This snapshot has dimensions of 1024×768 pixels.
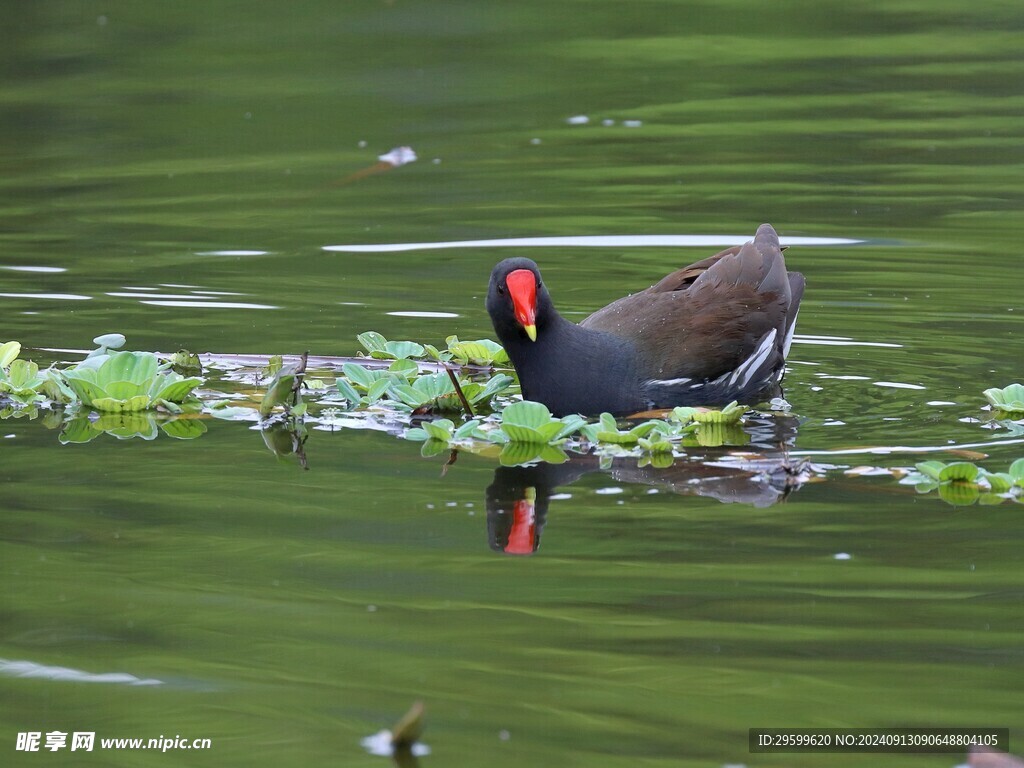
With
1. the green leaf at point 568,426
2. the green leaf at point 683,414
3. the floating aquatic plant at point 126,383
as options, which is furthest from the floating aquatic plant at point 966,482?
the floating aquatic plant at point 126,383

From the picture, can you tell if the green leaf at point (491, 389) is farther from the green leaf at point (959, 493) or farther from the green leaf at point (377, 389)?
the green leaf at point (959, 493)

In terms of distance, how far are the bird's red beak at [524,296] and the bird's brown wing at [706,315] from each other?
18.5 inches

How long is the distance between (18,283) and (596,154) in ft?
14.3

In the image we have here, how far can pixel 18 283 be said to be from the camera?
7969mm

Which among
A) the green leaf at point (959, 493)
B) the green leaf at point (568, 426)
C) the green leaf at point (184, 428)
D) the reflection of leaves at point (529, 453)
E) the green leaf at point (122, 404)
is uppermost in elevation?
the green leaf at point (959, 493)

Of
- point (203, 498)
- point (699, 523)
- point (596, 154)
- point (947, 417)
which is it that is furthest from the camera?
point (596, 154)

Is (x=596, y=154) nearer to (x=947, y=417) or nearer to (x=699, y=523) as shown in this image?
(x=947, y=417)

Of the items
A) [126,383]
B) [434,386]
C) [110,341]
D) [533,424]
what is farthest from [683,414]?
[110,341]

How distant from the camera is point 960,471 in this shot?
4672 millimetres

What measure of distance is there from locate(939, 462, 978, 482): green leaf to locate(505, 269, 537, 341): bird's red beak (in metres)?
1.50

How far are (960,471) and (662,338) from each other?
156 centimetres

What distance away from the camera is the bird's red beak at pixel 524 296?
220 inches

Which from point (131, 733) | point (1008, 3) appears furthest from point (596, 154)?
point (131, 733)

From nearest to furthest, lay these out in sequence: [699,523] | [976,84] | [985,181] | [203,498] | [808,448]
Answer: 1. [699,523]
2. [203,498]
3. [808,448]
4. [985,181]
5. [976,84]
